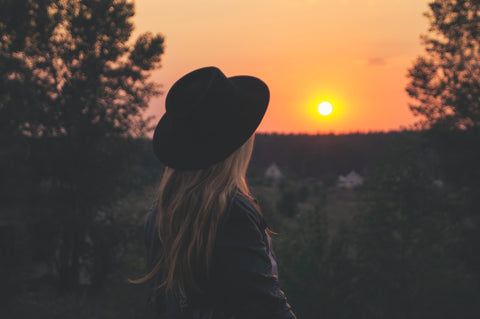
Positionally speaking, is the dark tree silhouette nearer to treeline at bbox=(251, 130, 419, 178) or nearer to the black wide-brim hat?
the black wide-brim hat

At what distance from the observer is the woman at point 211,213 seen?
1655 millimetres

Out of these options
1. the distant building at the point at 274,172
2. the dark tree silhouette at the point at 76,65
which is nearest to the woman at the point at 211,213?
the dark tree silhouette at the point at 76,65

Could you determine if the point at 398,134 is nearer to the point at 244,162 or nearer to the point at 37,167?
the point at 37,167

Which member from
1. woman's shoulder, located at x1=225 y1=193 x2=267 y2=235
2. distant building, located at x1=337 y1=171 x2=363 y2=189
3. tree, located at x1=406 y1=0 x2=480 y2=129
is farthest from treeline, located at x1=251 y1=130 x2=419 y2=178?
woman's shoulder, located at x1=225 y1=193 x2=267 y2=235

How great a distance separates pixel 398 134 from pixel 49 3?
472 inches

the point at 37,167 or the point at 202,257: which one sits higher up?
the point at 37,167

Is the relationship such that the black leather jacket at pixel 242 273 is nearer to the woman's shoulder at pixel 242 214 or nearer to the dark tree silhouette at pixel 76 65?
the woman's shoulder at pixel 242 214

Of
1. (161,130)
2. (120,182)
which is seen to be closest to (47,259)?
(120,182)

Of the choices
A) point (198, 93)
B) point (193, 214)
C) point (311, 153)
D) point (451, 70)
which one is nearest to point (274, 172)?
point (311, 153)

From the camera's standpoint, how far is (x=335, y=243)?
10.6m

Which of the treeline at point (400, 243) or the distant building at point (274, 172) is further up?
the distant building at point (274, 172)

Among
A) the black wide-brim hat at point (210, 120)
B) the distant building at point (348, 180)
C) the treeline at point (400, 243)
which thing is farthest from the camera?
the distant building at point (348, 180)

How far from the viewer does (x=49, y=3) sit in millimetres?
14242

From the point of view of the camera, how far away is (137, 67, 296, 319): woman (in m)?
1.66
